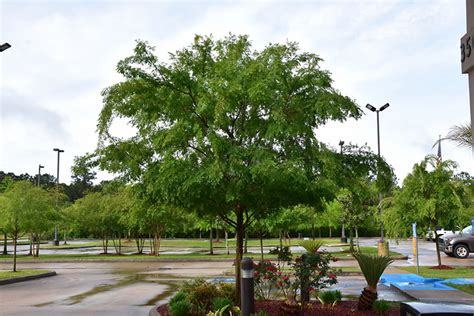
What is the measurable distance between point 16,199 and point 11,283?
4075 mm

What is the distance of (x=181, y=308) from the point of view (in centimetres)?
928

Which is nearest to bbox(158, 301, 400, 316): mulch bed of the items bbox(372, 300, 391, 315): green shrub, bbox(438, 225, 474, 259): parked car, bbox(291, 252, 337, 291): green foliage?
bbox(372, 300, 391, 315): green shrub

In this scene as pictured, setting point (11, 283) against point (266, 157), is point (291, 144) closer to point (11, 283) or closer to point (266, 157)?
point (266, 157)

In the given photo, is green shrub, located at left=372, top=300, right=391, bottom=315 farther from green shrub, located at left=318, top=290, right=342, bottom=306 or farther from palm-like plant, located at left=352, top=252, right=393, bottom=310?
green shrub, located at left=318, top=290, right=342, bottom=306

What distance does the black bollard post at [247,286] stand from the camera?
754cm

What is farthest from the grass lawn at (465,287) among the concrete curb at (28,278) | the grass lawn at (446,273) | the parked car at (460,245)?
the concrete curb at (28,278)

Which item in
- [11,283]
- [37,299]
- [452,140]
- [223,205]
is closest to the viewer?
[223,205]

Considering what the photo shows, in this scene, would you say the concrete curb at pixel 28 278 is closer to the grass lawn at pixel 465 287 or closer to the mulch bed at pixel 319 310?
the mulch bed at pixel 319 310

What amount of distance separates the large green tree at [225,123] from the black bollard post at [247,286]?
53.9 inches

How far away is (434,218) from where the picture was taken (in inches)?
792

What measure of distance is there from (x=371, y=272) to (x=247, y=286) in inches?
110

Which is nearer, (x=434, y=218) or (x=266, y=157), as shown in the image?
(x=266, y=157)

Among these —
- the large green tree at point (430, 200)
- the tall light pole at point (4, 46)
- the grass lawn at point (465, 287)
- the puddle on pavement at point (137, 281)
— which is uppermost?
the tall light pole at point (4, 46)

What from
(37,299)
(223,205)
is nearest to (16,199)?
(37,299)
